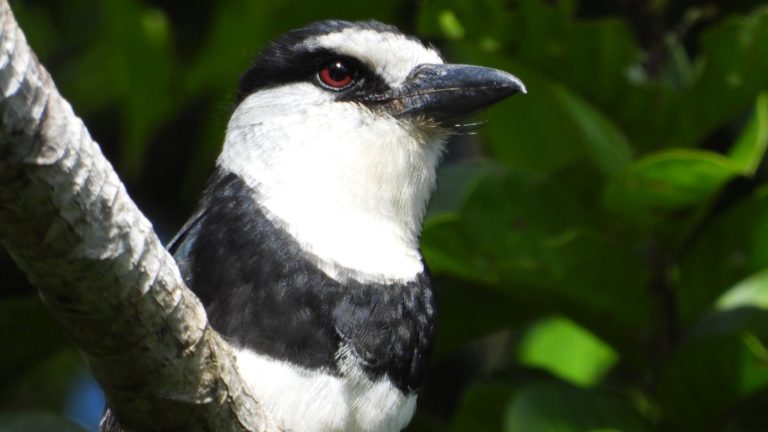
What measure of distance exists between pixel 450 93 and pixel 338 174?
15.7 inches

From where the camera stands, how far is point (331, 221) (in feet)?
8.92

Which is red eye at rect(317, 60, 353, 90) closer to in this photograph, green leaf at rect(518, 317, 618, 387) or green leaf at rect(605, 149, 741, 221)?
green leaf at rect(605, 149, 741, 221)

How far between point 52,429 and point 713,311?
1.71m

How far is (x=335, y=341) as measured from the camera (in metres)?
2.53

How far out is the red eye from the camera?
296cm

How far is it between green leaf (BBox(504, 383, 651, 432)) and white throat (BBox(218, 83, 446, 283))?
54cm

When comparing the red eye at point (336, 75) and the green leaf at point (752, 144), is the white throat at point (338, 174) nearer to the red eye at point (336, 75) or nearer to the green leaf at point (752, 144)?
the red eye at point (336, 75)

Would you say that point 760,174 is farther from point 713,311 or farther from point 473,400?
point 473,400

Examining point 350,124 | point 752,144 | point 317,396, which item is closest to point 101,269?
point 317,396

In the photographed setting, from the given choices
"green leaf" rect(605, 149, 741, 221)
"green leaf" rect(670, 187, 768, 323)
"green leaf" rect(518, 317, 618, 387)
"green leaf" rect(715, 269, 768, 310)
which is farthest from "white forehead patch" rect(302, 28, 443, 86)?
"green leaf" rect(518, 317, 618, 387)

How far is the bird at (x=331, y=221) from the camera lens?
2.50 metres

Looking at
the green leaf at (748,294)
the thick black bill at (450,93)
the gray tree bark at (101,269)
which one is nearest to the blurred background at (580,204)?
the green leaf at (748,294)

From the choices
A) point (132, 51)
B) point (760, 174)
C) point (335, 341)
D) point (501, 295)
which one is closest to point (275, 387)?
point (335, 341)

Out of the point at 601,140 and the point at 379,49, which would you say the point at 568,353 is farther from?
the point at 379,49
